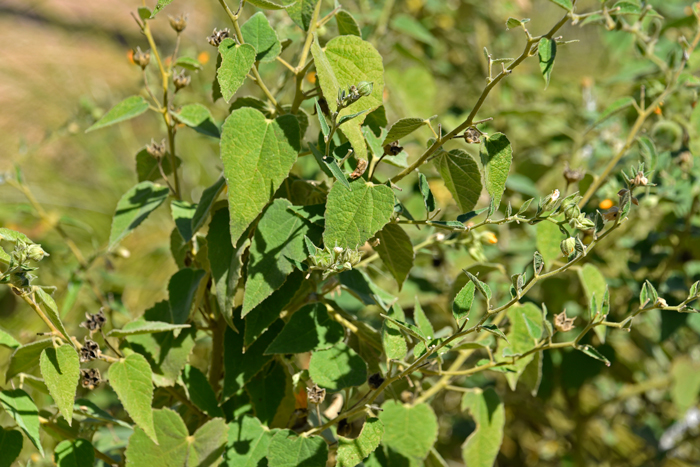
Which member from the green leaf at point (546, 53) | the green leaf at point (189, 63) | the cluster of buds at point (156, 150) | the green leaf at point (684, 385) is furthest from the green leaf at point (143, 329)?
the green leaf at point (684, 385)

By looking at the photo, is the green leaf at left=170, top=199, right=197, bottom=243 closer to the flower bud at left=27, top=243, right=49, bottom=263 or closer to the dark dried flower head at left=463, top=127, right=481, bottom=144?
the flower bud at left=27, top=243, right=49, bottom=263

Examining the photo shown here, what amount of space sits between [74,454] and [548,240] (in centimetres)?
64

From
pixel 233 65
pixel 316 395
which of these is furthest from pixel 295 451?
pixel 233 65

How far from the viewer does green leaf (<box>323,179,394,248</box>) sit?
597 mm

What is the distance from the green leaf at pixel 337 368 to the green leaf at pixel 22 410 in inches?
11.1

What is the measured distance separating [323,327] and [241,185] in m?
0.20

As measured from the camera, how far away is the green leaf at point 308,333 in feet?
2.19

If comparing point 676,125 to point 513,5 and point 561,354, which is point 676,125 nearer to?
point 561,354

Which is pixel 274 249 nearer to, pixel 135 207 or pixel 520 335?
pixel 135 207

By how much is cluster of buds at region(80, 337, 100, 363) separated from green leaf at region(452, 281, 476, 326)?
0.37m

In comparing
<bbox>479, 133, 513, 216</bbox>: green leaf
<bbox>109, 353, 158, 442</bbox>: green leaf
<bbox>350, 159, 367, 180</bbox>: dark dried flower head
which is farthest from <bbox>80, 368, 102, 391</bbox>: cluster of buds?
<bbox>479, 133, 513, 216</bbox>: green leaf

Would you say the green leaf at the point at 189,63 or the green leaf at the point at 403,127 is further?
the green leaf at the point at 189,63

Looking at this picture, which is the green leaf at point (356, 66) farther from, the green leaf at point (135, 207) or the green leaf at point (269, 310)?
the green leaf at point (135, 207)

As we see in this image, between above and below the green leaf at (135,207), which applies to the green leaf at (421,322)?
below
